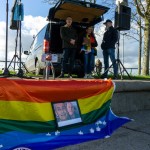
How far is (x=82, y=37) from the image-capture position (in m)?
9.84

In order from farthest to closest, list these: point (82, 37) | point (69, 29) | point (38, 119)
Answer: point (82, 37)
point (69, 29)
point (38, 119)

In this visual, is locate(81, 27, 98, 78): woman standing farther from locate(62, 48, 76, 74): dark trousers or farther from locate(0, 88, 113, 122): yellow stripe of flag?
locate(0, 88, 113, 122): yellow stripe of flag

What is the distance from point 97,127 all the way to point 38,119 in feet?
3.93

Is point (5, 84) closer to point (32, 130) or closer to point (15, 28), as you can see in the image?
point (32, 130)

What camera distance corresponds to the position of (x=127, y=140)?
16.6 feet

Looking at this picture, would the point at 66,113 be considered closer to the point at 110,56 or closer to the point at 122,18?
the point at 110,56

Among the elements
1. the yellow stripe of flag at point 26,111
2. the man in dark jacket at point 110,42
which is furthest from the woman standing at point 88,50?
the yellow stripe of flag at point 26,111

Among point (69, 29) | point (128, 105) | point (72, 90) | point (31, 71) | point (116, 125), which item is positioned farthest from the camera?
point (31, 71)

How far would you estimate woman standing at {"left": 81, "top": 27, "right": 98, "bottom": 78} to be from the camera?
9219mm

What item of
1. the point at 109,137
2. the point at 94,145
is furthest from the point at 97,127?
the point at 94,145

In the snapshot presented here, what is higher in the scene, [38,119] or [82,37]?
[82,37]

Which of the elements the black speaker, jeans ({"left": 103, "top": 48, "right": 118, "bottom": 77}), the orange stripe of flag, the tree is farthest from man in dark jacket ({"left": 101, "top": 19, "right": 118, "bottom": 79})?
the tree

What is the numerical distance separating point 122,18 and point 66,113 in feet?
16.4

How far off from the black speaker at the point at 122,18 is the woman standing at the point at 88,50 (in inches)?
28.4
